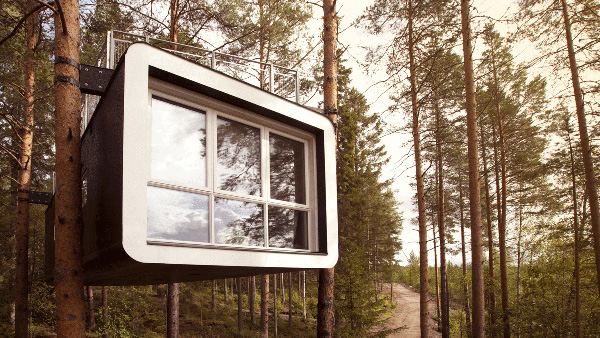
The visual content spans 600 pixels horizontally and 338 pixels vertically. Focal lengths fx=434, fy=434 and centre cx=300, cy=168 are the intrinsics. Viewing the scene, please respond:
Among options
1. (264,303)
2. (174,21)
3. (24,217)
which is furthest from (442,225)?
(24,217)

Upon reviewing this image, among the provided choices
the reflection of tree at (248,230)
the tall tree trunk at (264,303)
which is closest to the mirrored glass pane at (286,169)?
the reflection of tree at (248,230)

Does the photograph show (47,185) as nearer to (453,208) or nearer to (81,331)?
(81,331)

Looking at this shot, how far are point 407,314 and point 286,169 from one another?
25.5 m

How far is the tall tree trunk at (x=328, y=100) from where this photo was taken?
730 centimetres

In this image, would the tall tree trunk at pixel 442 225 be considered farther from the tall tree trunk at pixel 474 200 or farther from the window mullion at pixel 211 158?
the window mullion at pixel 211 158

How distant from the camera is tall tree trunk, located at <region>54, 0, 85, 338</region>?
15.5 feet

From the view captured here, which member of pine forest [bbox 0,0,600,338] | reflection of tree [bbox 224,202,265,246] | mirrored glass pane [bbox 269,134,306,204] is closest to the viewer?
reflection of tree [bbox 224,202,265,246]

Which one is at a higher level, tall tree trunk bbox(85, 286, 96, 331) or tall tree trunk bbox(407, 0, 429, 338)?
tall tree trunk bbox(407, 0, 429, 338)

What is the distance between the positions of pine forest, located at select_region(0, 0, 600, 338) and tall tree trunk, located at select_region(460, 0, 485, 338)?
0.11 feet

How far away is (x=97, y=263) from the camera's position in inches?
199

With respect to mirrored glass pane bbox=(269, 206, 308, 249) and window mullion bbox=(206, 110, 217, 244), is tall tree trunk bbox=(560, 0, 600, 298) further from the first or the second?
window mullion bbox=(206, 110, 217, 244)

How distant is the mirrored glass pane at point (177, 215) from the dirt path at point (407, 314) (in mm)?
14046

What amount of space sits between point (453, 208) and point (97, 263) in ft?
66.8

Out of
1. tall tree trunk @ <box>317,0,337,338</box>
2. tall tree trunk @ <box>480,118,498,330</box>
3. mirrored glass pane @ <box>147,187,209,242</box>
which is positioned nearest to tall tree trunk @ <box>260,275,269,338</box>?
tall tree trunk @ <box>317,0,337,338</box>
